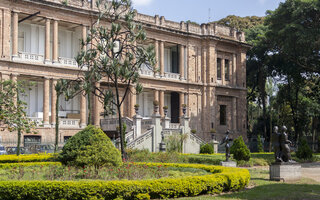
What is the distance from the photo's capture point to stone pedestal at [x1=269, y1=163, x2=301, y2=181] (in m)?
16.4

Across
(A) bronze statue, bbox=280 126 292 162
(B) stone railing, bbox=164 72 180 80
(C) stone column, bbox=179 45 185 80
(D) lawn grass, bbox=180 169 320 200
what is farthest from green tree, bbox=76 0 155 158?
(C) stone column, bbox=179 45 185 80

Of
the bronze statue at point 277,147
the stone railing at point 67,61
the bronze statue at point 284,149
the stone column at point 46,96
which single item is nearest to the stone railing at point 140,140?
the stone column at point 46,96

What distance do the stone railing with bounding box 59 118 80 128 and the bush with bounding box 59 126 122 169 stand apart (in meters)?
20.0

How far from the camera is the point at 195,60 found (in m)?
44.5

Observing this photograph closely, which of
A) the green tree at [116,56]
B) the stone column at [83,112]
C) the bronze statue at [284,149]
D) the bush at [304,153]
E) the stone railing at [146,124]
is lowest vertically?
the bush at [304,153]

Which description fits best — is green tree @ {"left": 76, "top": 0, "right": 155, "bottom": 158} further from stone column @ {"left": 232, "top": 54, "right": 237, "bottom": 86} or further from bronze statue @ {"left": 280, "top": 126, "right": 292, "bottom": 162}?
stone column @ {"left": 232, "top": 54, "right": 237, "bottom": 86}

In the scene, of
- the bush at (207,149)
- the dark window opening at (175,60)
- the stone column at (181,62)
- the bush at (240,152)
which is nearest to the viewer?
the bush at (240,152)

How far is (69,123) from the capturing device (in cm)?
3444

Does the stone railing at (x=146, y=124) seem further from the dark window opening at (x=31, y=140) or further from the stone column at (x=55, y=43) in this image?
the stone column at (x=55, y=43)

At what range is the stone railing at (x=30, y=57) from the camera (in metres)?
32.7

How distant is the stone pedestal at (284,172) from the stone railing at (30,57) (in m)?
22.9

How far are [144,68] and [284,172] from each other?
1060 inches

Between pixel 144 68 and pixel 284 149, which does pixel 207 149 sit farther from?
pixel 284 149

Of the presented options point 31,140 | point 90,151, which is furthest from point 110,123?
point 90,151
